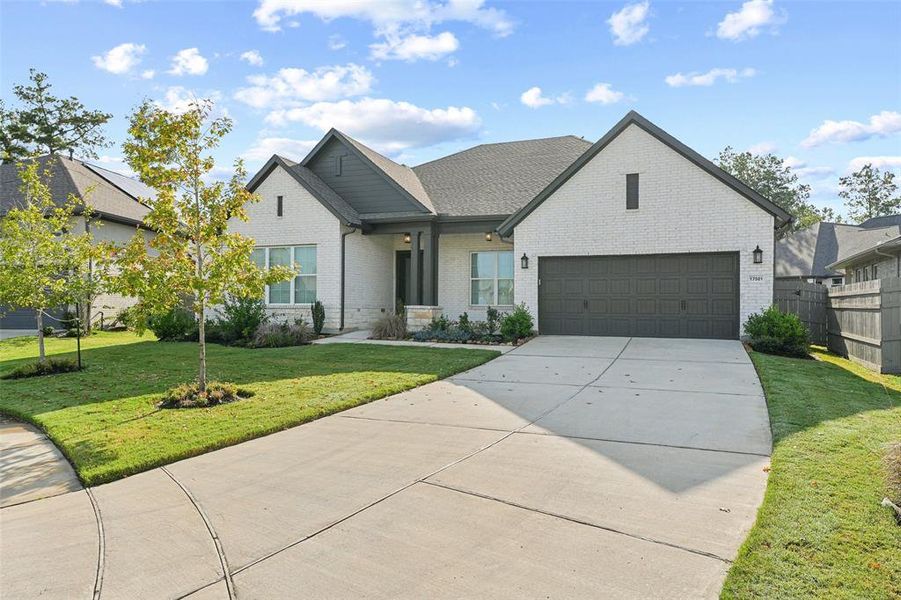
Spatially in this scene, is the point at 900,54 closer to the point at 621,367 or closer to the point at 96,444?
the point at 621,367

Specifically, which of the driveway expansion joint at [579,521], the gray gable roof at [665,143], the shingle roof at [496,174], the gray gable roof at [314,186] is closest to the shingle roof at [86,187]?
the gray gable roof at [314,186]

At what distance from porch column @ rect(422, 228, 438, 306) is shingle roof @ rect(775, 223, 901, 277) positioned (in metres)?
21.0

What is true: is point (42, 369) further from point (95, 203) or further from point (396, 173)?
point (95, 203)

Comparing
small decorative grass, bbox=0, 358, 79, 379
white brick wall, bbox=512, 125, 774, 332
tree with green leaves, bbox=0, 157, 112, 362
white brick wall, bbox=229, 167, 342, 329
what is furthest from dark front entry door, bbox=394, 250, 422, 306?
small decorative grass, bbox=0, 358, 79, 379

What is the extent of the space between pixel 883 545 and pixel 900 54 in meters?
11.1

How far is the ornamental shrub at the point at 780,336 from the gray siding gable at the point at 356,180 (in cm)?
1009

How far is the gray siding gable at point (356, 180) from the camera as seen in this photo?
16.8m

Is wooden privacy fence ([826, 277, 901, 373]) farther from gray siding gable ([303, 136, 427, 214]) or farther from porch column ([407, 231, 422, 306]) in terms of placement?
gray siding gable ([303, 136, 427, 214])

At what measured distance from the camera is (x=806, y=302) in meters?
14.2

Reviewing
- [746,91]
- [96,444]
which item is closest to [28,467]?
[96,444]

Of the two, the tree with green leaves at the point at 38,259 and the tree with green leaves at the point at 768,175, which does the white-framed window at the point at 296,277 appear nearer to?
the tree with green leaves at the point at 38,259

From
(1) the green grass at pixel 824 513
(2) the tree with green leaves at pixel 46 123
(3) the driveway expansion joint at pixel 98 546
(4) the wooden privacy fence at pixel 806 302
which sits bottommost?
(3) the driveway expansion joint at pixel 98 546

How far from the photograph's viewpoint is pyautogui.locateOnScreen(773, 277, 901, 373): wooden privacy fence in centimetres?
941

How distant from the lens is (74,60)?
11.9 metres
